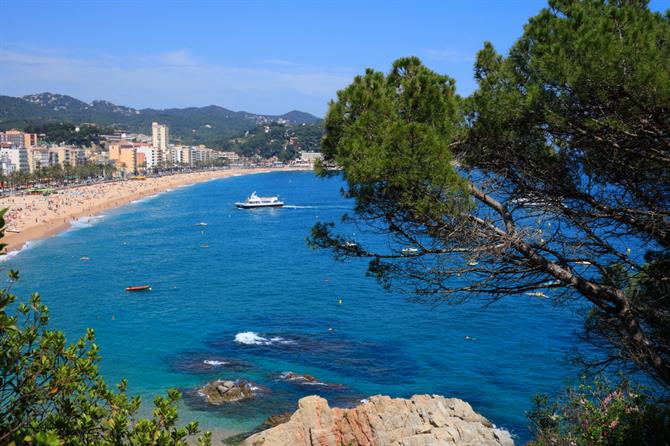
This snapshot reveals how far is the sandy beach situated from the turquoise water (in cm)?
835

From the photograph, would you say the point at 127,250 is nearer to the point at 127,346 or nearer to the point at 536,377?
the point at 127,346

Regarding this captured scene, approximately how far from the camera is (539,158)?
7867 mm

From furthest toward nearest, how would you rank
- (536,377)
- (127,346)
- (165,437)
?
(127,346) < (536,377) < (165,437)

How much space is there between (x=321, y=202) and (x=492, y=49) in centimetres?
7716

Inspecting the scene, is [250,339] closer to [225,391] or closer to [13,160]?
[225,391]

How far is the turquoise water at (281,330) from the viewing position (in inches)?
751

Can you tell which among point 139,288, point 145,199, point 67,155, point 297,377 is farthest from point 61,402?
point 67,155

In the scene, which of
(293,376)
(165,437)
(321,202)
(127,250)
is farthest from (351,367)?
(321,202)

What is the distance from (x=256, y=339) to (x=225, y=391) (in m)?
5.72

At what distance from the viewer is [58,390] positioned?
4.81 m

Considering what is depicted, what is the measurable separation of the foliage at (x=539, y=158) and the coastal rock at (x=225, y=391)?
38.1 ft

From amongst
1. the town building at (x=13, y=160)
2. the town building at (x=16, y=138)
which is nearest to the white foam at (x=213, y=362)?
the town building at (x=13, y=160)

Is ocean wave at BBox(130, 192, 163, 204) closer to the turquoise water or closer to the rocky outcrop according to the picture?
the turquoise water

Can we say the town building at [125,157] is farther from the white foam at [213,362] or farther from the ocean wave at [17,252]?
the white foam at [213,362]
